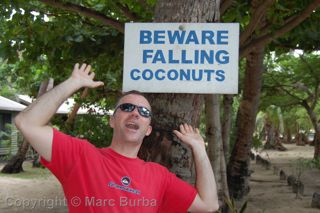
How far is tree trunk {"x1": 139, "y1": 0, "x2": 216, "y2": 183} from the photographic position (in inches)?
126

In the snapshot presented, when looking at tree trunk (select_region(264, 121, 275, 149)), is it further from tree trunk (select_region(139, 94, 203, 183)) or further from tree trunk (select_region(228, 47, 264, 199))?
tree trunk (select_region(139, 94, 203, 183))

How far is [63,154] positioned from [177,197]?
68 cm

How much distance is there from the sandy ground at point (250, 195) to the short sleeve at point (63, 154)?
16.4 feet

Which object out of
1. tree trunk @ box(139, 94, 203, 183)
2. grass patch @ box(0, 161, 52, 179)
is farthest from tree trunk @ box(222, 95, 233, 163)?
grass patch @ box(0, 161, 52, 179)

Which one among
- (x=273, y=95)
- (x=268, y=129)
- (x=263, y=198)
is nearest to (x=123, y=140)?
(x=263, y=198)

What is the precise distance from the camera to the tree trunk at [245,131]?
10.4 m

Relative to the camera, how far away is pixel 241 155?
11.1 metres

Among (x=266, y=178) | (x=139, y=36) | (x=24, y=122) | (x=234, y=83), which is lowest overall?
(x=266, y=178)

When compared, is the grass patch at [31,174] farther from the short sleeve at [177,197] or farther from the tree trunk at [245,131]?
the short sleeve at [177,197]

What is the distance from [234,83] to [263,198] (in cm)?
919

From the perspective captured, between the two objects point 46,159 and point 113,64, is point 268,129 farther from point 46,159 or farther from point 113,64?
point 46,159

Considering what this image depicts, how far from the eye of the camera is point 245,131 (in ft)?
35.8

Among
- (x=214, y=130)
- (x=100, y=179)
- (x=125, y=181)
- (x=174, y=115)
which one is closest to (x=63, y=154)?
(x=100, y=179)

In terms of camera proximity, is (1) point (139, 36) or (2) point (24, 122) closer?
(2) point (24, 122)
